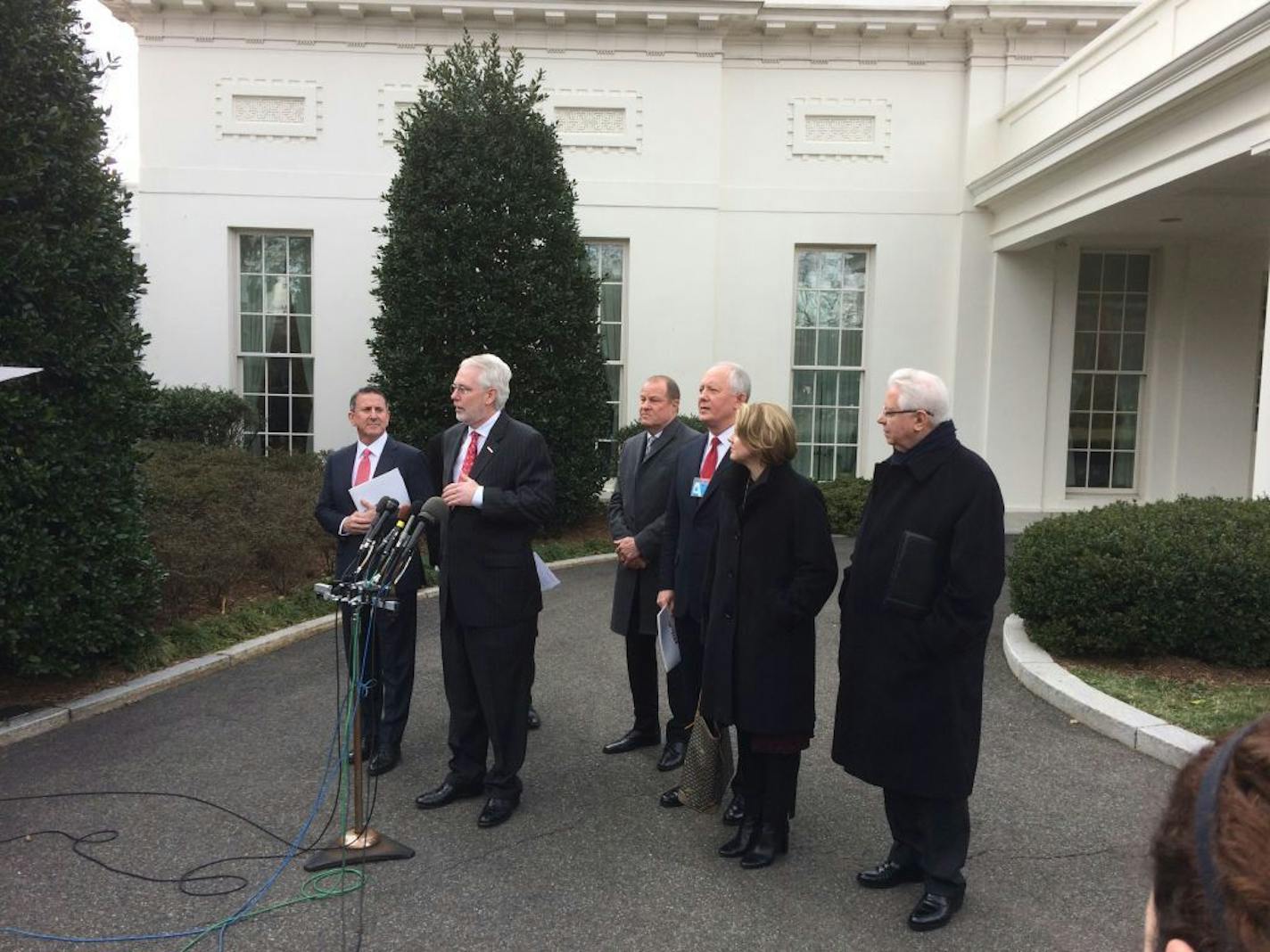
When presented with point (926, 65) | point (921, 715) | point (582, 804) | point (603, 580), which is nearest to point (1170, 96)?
point (926, 65)

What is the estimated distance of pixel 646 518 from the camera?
5.16 metres

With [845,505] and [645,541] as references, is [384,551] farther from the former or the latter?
[845,505]

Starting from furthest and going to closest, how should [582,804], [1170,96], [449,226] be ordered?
[449,226], [1170,96], [582,804]

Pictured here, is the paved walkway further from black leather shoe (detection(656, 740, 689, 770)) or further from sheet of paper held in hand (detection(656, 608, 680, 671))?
sheet of paper held in hand (detection(656, 608, 680, 671))

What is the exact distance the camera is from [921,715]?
340 cm

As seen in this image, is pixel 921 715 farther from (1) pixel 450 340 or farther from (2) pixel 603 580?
(1) pixel 450 340

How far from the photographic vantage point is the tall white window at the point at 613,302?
1368 cm

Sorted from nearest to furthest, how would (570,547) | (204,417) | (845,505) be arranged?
(570,547)
(204,417)
(845,505)

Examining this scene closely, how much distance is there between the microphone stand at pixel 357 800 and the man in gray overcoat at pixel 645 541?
5.17 ft

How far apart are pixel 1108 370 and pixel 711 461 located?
11.4 meters

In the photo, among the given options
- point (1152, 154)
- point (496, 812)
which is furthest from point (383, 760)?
point (1152, 154)

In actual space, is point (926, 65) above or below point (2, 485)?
above

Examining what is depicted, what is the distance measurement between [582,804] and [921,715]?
185 centimetres

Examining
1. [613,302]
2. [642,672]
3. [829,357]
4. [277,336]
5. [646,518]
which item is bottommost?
[642,672]
